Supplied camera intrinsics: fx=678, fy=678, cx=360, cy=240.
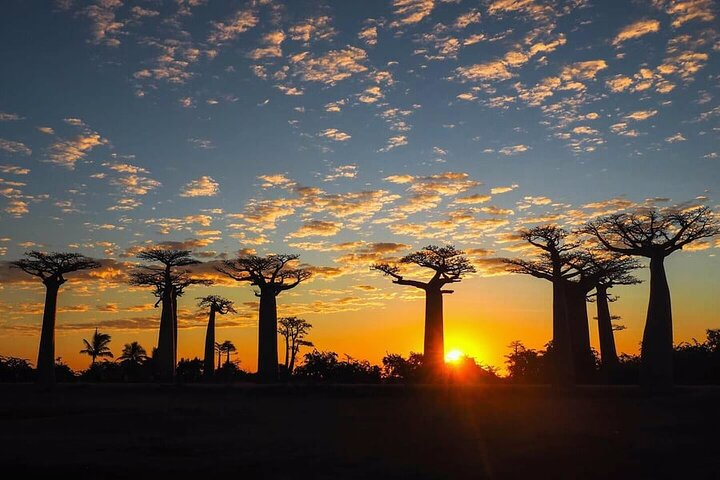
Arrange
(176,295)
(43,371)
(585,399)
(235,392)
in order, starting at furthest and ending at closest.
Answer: (176,295)
(43,371)
(235,392)
(585,399)

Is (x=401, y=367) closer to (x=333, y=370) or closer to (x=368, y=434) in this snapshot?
(x=333, y=370)

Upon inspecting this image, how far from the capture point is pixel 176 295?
37.6 metres

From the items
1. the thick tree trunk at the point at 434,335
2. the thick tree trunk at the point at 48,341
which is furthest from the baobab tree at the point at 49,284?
the thick tree trunk at the point at 434,335

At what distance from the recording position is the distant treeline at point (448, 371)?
32.2 m

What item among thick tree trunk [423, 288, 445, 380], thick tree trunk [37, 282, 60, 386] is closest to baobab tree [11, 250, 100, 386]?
thick tree trunk [37, 282, 60, 386]

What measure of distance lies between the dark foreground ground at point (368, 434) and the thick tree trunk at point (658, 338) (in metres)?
0.78

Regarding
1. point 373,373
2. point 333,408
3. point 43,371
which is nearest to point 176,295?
point 43,371

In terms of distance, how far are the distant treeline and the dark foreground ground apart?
9.22 metres

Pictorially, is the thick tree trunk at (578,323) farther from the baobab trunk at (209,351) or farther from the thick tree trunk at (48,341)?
the thick tree trunk at (48,341)

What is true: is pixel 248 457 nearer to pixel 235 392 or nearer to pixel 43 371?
pixel 235 392

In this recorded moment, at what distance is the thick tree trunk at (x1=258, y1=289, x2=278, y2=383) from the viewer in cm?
3581

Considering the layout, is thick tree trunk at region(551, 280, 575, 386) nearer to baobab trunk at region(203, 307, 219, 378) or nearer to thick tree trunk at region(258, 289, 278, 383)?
thick tree trunk at region(258, 289, 278, 383)

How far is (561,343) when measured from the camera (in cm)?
2727

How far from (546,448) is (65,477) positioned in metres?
8.32
